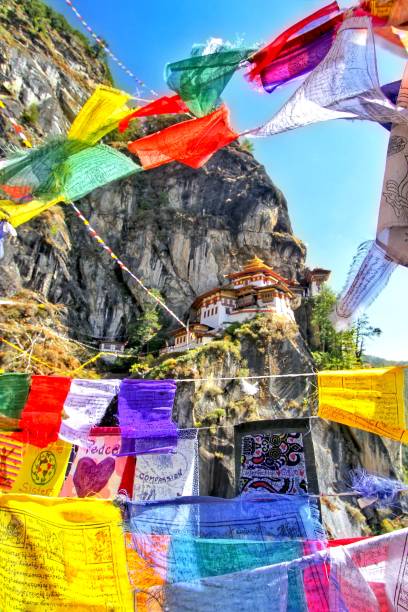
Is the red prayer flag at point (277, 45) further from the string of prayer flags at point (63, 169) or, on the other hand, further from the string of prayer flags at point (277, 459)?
the string of prayer flags at point (277, 459)

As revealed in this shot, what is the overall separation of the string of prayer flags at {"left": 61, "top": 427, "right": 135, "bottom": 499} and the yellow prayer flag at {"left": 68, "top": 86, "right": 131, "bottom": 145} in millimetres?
5324

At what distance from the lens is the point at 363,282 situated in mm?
2773

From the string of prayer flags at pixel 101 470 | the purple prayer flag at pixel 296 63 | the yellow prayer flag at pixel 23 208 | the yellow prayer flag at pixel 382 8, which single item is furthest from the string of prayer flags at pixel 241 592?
the yellow prayer flag at pixel 23 208

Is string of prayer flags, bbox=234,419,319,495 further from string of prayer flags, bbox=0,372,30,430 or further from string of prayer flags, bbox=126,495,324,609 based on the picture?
string of prayer flags, bbox=0,372,30,430

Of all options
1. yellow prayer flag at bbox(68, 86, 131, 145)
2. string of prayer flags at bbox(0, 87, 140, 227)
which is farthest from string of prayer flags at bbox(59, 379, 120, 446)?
yellow prayer flag at bbox(68, 86, 131, 145)

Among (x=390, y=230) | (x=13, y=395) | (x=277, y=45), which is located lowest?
(x=13, y=395)

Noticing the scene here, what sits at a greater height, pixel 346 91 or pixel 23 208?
pixel 23 208

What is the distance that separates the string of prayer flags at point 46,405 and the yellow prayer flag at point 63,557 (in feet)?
9.89

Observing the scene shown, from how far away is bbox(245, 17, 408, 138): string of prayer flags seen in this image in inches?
98.6

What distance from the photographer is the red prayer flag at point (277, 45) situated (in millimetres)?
3770

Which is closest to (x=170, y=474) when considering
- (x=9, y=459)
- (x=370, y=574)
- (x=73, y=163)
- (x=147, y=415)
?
(x=147, y=415)

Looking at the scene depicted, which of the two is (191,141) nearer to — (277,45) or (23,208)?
(277,45)

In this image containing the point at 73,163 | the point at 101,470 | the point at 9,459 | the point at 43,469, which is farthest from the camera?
the point at 101,470

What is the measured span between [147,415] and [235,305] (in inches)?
975
